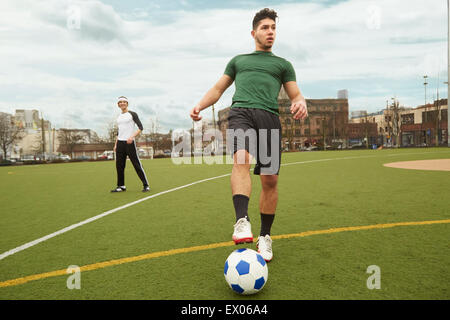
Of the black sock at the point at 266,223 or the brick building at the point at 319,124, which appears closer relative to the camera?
the black sock at the point at 266,223

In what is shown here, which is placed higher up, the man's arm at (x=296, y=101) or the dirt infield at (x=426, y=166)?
the man's arm at (x=296, y=101)

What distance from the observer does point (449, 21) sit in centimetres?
2294

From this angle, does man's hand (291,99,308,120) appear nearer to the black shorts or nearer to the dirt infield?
the black shorts

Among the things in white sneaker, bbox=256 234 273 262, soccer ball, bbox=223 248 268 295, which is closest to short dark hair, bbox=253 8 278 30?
white sneaker, bbox=256 234 273 262

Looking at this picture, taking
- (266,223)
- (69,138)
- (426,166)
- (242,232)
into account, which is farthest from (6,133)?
(242,232)

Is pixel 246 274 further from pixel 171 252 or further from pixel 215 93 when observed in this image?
pixel 215 93

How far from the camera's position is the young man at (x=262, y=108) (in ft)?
10.4

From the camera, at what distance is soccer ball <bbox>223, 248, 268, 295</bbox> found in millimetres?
2424

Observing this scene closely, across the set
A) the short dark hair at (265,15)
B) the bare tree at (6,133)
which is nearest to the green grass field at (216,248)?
the short dark hair at (265,15)

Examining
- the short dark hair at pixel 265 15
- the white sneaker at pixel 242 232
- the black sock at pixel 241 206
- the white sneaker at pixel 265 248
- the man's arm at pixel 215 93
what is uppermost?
the short dark hair at pixel 265 15

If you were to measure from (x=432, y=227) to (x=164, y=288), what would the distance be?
3391mm

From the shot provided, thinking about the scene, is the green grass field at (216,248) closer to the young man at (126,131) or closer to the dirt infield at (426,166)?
the young man at (126,131)

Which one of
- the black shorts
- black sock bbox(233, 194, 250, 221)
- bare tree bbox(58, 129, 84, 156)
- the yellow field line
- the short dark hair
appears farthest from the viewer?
bare tree bbox(58, 129, 84, 156)

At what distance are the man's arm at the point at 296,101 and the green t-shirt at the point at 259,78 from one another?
0.25ft
